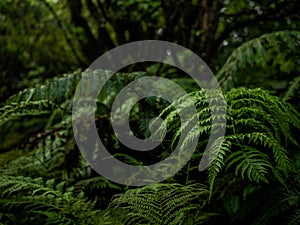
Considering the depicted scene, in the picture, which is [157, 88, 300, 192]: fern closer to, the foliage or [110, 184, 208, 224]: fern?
the foliage

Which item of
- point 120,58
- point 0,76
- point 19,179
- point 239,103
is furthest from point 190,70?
point 0,76

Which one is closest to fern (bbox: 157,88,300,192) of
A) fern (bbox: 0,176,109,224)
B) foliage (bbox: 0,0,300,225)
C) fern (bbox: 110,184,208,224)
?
foliage (bbox: 0,0,300,225)

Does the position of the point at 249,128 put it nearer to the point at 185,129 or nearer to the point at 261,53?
the point at 185,129

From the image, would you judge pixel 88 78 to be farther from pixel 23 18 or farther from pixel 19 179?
pixel 23 18

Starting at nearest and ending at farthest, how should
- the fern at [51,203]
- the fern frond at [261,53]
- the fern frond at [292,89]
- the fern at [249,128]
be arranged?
the fern at [249,128]
the fern at [51,203]
the fern frond at [292,89]
the fern frond at [261,53]

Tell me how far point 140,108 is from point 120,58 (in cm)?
55

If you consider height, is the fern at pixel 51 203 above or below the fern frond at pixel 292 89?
above

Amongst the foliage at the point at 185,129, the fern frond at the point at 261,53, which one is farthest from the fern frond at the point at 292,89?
the fern frond at the point at 261,53

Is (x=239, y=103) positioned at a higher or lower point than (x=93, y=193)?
higher

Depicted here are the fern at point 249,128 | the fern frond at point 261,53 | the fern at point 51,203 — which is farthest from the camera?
the fern frond at point 261,53

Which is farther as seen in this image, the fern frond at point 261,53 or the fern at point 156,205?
the fern frond at point 261,53

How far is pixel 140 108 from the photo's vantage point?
1609 millimetres

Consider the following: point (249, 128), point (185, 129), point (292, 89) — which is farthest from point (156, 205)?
point (292, 89)

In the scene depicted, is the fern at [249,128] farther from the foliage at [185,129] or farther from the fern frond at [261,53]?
the fern frond at [261,53]
